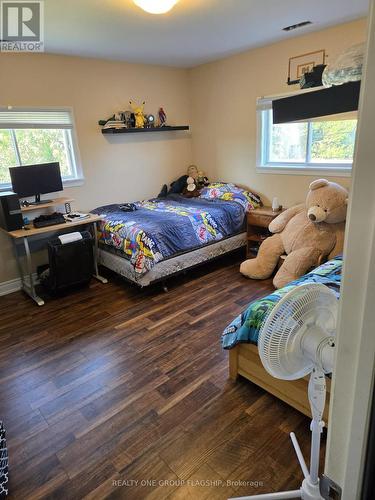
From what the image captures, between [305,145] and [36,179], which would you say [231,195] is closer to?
[305,145]

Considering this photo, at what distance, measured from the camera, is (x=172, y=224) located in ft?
11.0

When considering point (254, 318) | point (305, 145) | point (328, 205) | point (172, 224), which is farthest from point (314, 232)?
point (254, 318)

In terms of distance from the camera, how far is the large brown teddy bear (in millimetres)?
3033

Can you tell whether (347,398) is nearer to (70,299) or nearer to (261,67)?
(70,299)

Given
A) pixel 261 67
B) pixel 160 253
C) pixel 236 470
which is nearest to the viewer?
pixel 236 470

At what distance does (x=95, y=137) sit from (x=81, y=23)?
144 cm

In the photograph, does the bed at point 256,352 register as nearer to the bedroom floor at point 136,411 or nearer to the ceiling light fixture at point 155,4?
the bedroom floor at point 136,411

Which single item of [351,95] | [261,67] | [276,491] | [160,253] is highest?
[261,67]

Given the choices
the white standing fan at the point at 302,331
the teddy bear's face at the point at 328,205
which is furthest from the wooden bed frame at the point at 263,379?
the teddy bear's face at the point at 328,205

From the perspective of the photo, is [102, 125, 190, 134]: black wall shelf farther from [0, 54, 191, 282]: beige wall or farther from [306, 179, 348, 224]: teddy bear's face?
[306, 179, 348, 224]: teddy bear's face

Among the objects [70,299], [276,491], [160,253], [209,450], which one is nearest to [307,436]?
Result: [276,491]

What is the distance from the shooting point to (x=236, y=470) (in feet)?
4.97

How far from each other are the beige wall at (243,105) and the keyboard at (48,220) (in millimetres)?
2429

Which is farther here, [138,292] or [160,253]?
[138,292]
